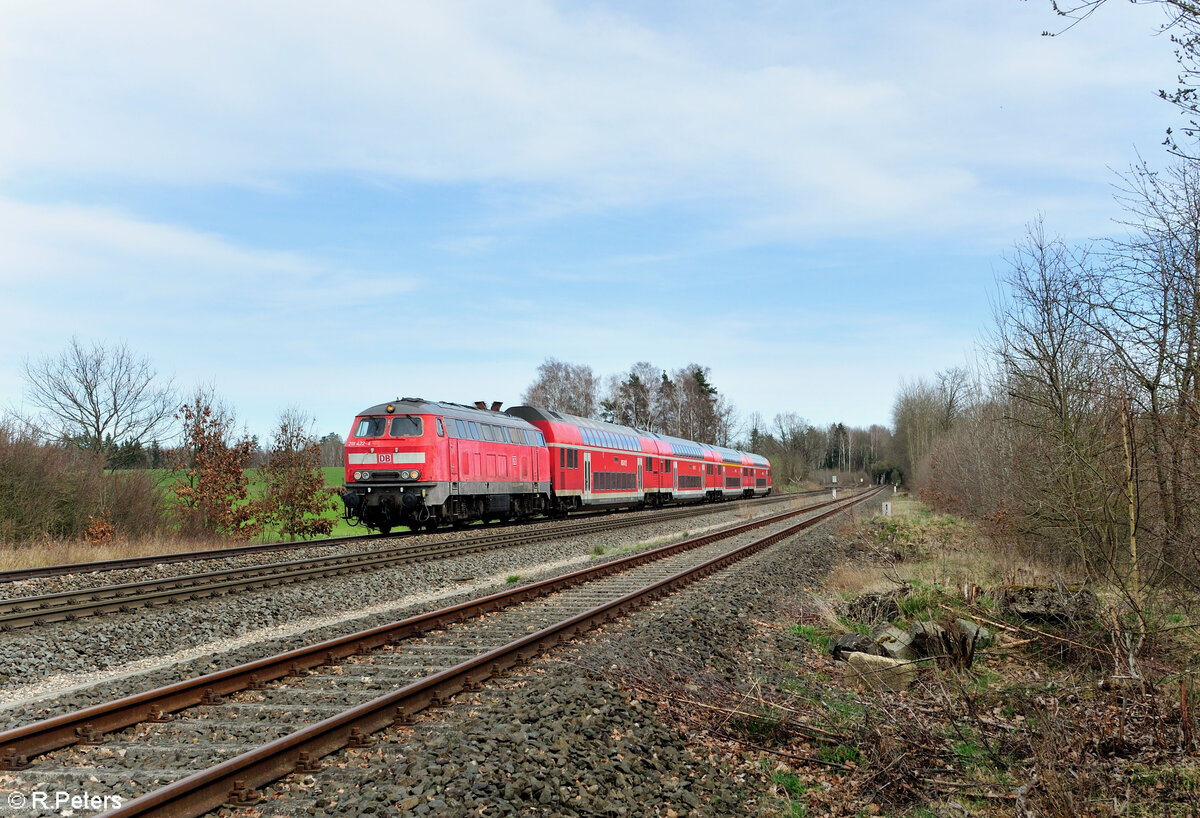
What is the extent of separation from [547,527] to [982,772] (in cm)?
2011

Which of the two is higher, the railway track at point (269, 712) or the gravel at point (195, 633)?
the railway track at point (269, 712)

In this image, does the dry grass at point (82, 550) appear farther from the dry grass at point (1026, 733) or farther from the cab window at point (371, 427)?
the dry grass at point (1026, 733)

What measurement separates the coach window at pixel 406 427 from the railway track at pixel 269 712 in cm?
1122

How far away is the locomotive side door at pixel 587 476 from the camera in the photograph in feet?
108

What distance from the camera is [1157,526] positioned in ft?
29.7

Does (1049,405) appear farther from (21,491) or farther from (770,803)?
(21,491)

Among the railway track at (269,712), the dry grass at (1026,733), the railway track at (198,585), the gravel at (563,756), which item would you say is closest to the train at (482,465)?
the railway track at (198,585)

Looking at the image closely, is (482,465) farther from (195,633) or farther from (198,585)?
(195,633)

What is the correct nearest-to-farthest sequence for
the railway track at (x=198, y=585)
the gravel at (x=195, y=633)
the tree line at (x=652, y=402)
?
1. the gravel at (x=195, y=633)
2. the railway track at (x=198, y=585)
3. the tree line at (x=652, y=402)

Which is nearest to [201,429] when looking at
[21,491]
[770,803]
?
[21,491]

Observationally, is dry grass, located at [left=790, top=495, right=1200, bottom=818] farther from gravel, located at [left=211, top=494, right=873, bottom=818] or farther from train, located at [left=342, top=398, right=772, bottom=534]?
train, located at [left=342, top=398, right=772, bottom=534]

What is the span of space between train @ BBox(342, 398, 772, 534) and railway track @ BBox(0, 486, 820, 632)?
252 centimetres

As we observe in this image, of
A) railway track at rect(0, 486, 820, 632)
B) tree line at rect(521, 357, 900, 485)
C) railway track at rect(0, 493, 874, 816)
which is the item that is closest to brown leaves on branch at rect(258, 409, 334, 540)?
railway track at rect(0, 486, 820, 632)

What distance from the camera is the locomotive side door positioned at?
3278 centimetres
